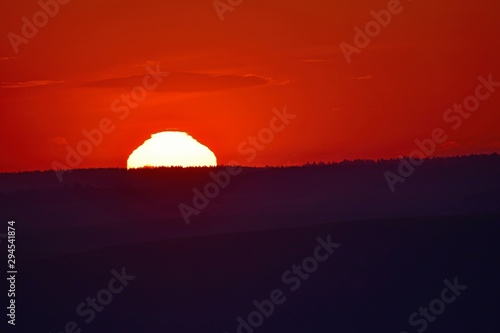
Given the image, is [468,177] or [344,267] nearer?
[344,267]

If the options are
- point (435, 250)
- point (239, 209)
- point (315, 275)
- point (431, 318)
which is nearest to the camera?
point (431, 318)

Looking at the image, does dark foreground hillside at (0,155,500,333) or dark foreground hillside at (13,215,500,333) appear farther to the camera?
dark foreground hillside at (0,155,500,333)

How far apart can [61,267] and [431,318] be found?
780 cm

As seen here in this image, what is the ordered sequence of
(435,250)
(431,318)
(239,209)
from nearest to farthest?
(431,318) → (435,250) → (239,209)

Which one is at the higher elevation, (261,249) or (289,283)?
(261,249)

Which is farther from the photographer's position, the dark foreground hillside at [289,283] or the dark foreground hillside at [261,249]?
the dark foreground hillside at [261,249]

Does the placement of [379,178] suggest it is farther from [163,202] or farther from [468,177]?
[163,202]

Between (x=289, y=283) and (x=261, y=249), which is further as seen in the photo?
(x=261, y=249)

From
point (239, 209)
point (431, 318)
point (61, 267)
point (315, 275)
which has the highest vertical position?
point (239, 209)

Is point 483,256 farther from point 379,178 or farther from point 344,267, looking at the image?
point 379,178

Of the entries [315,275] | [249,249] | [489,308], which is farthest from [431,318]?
[249,249]

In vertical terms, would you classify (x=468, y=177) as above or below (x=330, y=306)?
above

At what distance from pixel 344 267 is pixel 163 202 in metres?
10.2

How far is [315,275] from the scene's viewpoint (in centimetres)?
1928
